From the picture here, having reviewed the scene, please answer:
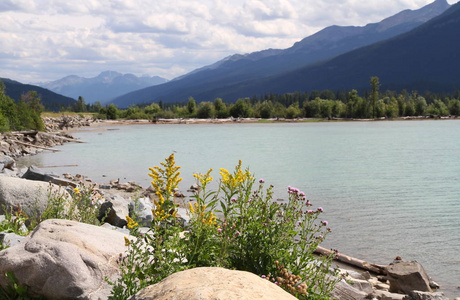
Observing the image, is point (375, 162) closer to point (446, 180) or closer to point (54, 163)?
point (446, 180)

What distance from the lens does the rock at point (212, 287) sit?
14.1ft

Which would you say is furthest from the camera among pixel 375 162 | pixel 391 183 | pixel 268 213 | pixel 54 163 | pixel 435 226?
pixel 375 162

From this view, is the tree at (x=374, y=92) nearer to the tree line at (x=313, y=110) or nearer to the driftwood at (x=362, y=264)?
the tree line at (x=313, y=110)

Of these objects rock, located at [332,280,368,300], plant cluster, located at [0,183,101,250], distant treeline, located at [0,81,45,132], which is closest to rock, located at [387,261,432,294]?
rock, located at [332,280,368,300]

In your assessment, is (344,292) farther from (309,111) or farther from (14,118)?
(309,111)

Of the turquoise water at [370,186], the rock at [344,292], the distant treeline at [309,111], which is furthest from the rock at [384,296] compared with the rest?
the distant treeline at [309,111]

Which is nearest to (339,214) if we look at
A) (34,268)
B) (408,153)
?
(34,268)

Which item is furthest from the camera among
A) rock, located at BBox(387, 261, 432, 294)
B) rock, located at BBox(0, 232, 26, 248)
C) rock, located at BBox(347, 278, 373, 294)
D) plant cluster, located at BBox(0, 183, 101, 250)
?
rock, located at BBox(387, 261, 432, 294)

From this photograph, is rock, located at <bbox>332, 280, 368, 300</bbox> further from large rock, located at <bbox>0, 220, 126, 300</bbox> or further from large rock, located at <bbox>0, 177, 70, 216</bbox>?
large rock, located at <bbox>0, 177, 70, 216</bbox>

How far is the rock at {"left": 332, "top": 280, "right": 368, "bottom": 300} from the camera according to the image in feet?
27.3

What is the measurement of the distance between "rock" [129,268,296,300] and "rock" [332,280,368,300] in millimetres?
3979

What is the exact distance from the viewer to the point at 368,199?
954 inches

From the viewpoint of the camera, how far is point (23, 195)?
12172 millimetres

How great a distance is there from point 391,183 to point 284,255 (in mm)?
25823
